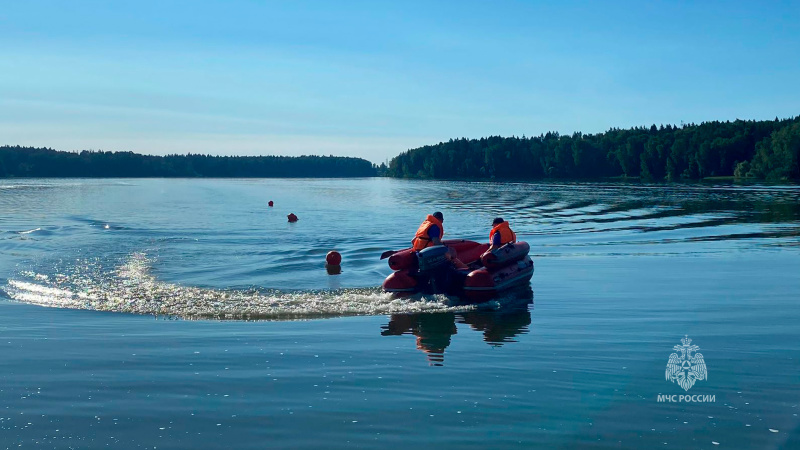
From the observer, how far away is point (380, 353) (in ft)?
31.1

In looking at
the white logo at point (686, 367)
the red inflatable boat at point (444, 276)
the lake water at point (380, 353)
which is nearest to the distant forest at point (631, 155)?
the lake water at point (380, 353)

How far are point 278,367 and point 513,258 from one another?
7.01m

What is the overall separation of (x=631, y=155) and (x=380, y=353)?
115 meters

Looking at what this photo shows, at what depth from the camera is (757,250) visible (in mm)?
20469

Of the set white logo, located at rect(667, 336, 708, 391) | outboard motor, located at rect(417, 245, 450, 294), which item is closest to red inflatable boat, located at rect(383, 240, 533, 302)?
outboard motor, located at rect(417, 245, 450, 294)

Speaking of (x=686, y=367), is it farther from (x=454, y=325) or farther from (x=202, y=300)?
(x=202, y=300)

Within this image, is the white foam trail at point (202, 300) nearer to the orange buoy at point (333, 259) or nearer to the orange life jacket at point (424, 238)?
the orange life jacket at point (424, 238)

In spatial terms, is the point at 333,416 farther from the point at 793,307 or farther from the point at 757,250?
the point at 757,250

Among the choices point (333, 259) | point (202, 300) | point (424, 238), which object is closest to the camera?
point (202, 300)

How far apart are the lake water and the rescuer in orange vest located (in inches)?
43.6

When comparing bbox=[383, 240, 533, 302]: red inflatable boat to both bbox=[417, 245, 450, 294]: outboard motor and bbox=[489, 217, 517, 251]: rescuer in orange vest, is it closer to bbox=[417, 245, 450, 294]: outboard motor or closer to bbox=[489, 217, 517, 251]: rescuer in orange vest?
bbox=[417, 245, 450, 294]: outboard motor

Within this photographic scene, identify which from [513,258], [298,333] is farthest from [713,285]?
[298,333]

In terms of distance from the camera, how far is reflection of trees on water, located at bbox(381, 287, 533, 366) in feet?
33.3

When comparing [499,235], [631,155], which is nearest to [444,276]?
[499,235]
